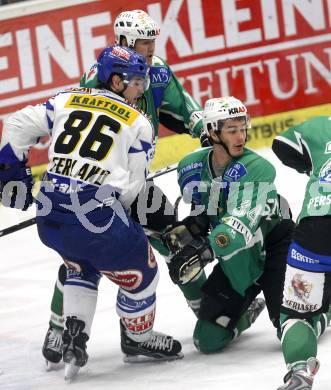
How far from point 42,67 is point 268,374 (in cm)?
372

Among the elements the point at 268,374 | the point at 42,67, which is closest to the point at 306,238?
the point at 268,374

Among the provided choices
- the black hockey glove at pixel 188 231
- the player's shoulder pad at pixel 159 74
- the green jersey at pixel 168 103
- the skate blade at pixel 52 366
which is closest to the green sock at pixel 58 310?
the skate blade at pixel 52 366

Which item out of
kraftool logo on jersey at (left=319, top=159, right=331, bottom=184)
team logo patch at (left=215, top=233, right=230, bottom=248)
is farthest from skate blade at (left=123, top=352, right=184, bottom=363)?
kraftool logo on jersey at (left=319, top=159, right=331, bottom=184)

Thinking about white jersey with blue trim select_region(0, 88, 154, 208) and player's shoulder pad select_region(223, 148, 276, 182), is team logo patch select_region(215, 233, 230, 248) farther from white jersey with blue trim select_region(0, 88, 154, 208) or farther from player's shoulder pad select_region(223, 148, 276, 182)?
white jersey with blue trim select_region(0, 88, 154, 208)

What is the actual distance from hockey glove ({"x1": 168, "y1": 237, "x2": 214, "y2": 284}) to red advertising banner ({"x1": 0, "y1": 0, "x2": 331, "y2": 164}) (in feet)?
9.89

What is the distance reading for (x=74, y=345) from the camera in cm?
494

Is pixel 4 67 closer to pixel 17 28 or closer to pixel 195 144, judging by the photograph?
pixel 17 28

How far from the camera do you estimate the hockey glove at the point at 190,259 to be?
5055 millimetres

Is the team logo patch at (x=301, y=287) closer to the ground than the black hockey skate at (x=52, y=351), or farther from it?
farther from it

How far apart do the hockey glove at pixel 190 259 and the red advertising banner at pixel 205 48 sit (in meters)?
3.01

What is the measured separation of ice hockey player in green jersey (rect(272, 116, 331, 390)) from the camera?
13.7 ft

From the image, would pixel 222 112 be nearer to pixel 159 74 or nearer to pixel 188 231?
pixel 188 231

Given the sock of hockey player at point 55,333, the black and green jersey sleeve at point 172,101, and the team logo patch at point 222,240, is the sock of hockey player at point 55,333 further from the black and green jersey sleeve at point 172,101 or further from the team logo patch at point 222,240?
the black and green jersey sleeve at point 172,101

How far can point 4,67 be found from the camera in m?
7.82
